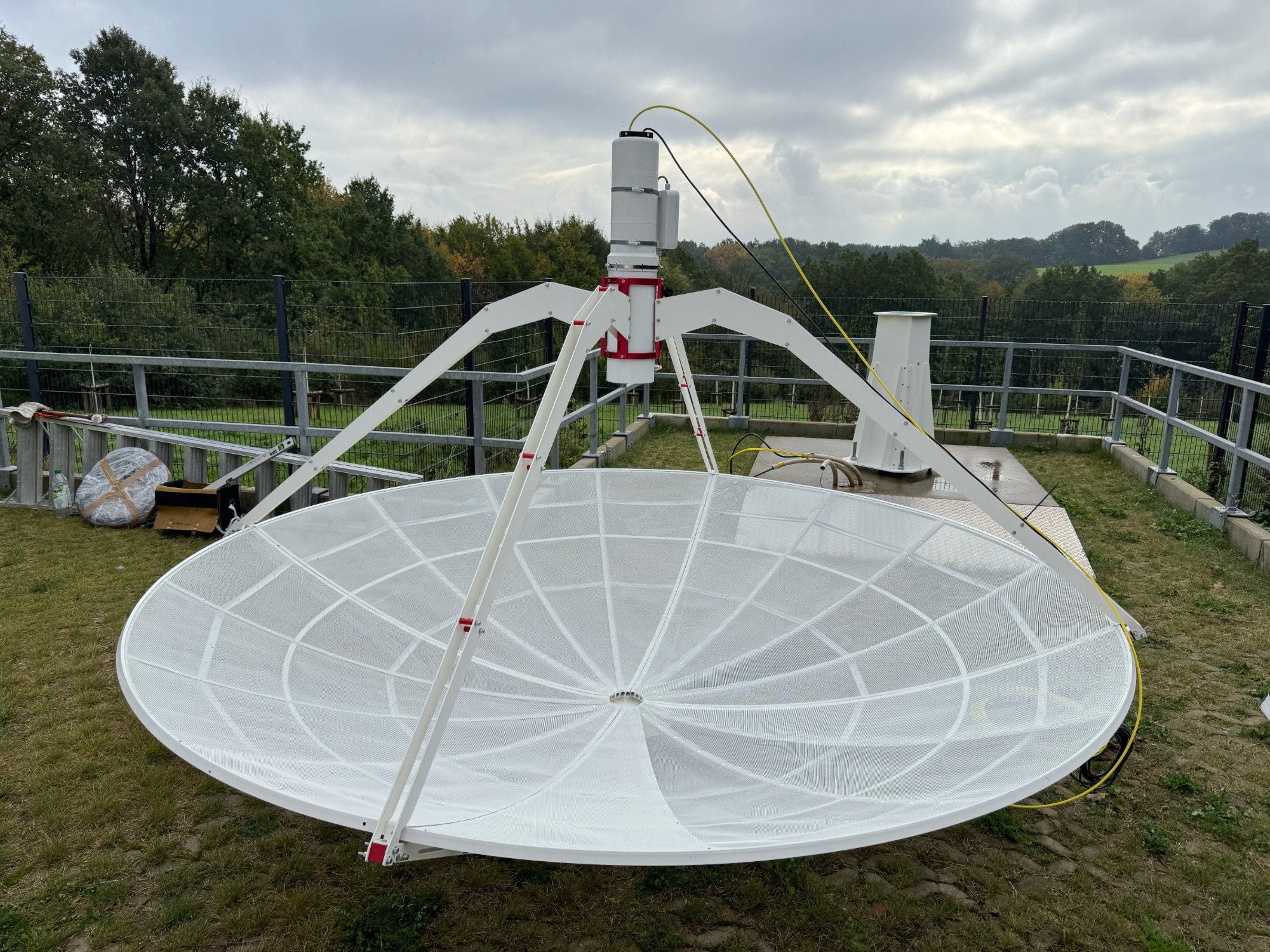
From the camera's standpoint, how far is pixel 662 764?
282 centimetres

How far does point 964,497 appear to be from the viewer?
6.74m

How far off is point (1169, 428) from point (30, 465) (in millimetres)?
9139

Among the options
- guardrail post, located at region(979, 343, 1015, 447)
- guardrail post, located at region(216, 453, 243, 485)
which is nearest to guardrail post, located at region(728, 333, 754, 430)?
guardrail post, located at region(979, 343, 1015, 447)

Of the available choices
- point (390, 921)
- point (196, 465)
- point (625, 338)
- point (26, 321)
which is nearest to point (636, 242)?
point (625, 338)

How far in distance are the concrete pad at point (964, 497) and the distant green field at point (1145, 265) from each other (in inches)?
1262

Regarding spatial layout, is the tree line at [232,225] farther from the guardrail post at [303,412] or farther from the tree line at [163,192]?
the guardrail post at [303,412]

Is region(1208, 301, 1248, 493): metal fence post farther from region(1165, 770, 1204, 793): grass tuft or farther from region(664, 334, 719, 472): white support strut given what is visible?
region(664, 334, 719, 472): white support strut

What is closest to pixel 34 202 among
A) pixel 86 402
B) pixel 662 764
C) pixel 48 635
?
pixel 86 402

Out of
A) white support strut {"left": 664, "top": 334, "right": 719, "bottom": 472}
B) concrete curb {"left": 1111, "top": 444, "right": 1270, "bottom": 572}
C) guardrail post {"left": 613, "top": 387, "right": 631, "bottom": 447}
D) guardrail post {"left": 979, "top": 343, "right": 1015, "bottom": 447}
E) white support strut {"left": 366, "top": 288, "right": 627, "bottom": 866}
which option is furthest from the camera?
guardrail post {"left": 979, "top": 343, "right": 1015, "bottom": 447}

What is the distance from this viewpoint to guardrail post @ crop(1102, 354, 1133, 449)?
843 centimetres

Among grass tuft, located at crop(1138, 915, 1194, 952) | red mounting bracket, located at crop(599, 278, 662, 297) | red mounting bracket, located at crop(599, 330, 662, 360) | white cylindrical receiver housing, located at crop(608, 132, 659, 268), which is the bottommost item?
grass tuft, located at crop(1138, 915, 1194, 952)

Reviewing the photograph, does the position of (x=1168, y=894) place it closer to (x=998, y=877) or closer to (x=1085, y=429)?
(x=998, y=877)

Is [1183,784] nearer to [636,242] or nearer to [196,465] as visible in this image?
[636,242]

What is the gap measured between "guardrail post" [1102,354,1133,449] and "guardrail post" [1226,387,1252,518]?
2.50 m
